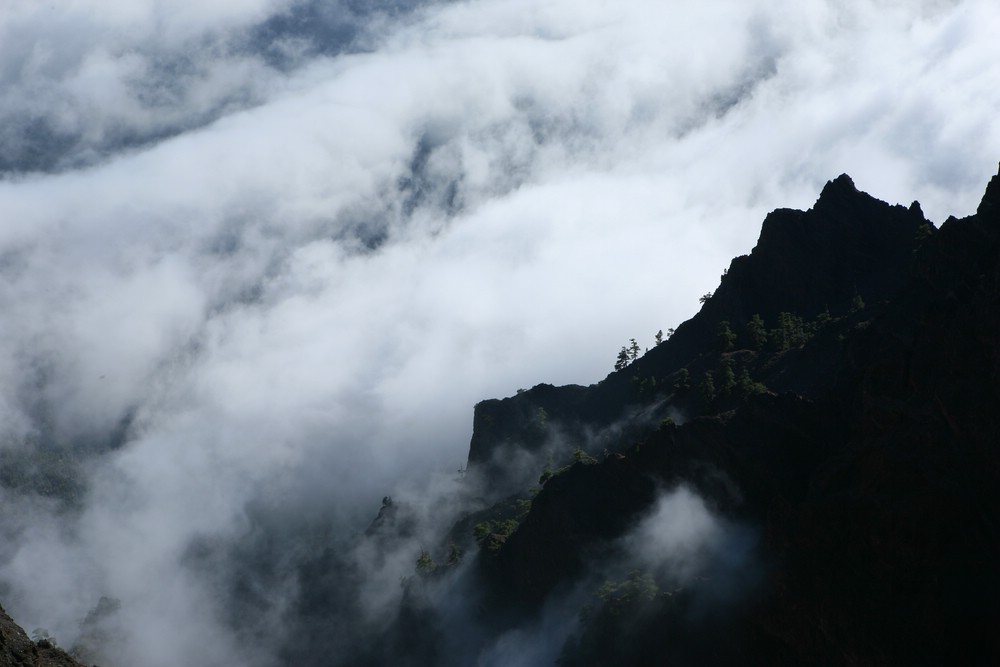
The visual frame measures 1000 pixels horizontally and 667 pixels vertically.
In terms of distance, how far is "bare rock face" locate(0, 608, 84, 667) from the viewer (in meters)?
97.4

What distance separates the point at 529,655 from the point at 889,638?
246ft

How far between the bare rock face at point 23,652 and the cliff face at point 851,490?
8225cm

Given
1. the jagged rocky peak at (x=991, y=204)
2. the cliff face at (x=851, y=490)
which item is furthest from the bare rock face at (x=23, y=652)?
the jagged rocky peak at (x=991, y=204)

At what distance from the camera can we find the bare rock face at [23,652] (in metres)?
97.4

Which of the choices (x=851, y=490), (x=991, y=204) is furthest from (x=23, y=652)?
(x=991, y=204)

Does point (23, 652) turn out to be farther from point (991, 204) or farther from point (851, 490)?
point (991, 204)

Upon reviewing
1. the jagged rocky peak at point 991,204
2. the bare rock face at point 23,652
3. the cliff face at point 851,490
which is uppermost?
the bare rock face at point 23,652

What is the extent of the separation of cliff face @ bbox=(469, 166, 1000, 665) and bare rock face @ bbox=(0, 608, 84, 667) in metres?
82.2

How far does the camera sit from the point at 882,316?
164 m

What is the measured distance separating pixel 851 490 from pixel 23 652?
99808 mm

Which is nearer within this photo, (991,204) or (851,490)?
(851,490)

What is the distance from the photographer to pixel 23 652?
10125 cm

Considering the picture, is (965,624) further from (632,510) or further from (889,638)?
(632,510)

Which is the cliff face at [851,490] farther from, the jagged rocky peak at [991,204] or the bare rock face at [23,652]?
the bare rock face at [23,652]
